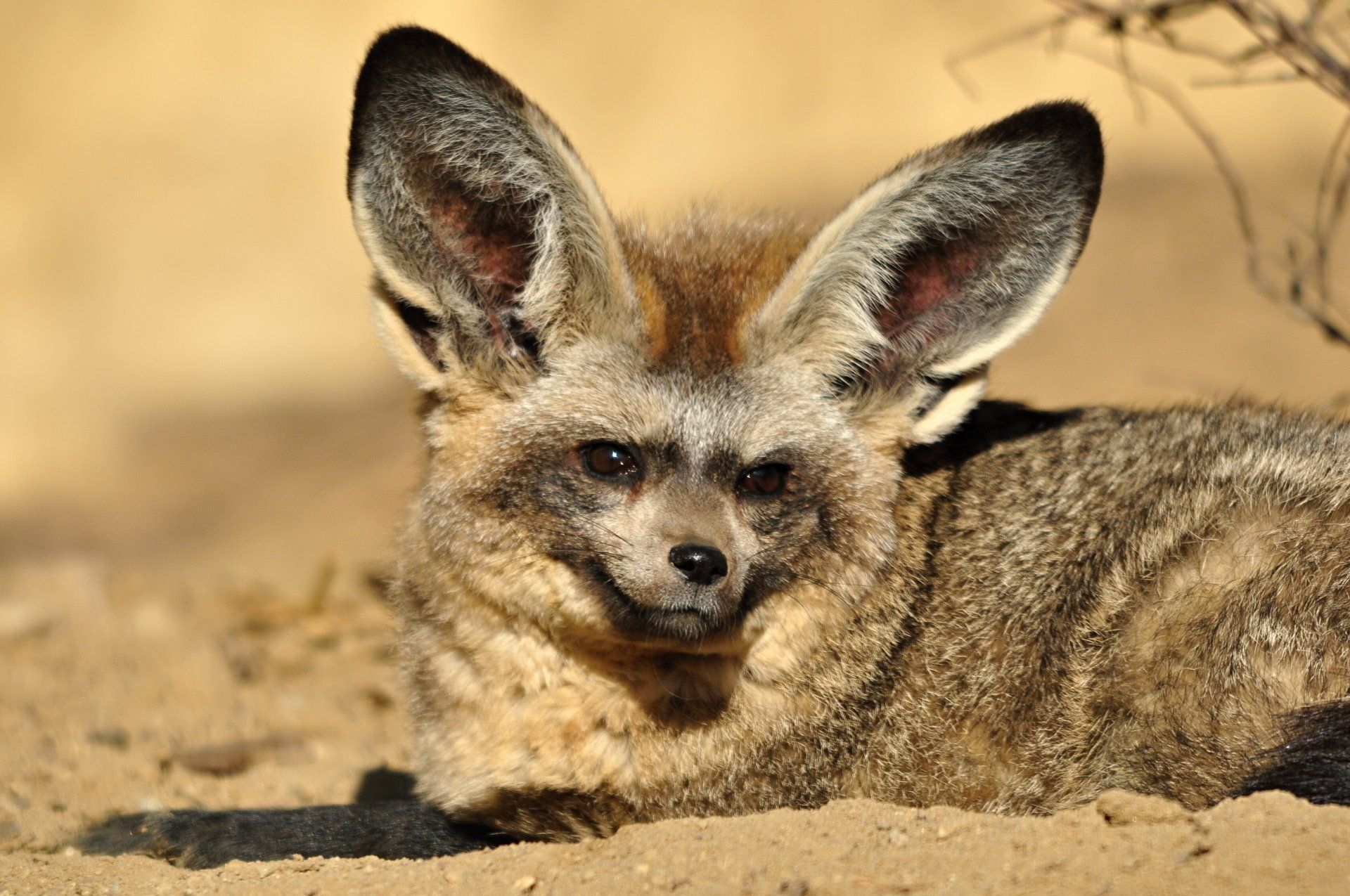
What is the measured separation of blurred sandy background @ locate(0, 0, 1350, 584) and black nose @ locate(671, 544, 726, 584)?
650cm

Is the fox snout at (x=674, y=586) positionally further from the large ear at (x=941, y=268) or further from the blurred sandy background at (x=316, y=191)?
the blurred sandy background at (x=316, y=191)

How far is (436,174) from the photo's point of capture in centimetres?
406

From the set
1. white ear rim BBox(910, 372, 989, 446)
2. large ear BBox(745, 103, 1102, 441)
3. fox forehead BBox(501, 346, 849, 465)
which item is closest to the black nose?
fox forehead BBox(501, 346, 849, 465)

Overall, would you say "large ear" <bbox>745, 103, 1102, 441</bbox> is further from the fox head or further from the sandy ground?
the sandy ground

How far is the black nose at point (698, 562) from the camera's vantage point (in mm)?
3611

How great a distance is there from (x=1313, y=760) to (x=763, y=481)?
5.45 feet

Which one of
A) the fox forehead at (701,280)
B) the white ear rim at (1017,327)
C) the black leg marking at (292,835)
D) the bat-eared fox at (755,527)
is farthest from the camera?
the white ear rim at (1017,327)

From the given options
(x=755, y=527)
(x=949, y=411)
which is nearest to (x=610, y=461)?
(x=755, y=527)

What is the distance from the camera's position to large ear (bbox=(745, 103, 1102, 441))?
408cm

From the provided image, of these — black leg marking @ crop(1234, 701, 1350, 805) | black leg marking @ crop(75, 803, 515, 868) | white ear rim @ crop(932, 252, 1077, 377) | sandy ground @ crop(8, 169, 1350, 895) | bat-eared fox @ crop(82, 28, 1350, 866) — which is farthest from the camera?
white ear rim @ crop(932, 252, 1077, 377)

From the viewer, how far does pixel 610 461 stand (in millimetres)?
3947

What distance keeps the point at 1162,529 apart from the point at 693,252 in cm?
174

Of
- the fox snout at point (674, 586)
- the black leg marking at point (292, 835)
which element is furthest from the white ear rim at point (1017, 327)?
the black leg marking at point (292, 835)

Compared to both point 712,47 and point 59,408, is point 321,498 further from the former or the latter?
point 712,47
